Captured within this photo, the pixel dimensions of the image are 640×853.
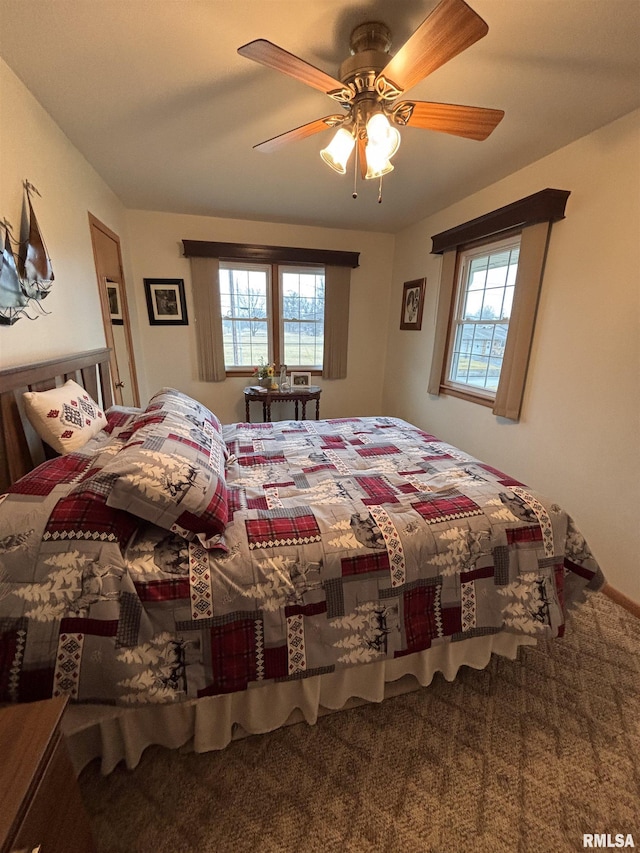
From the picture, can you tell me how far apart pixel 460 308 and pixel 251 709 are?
10.7 feet

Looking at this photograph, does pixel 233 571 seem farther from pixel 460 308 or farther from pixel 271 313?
pixel 271 313

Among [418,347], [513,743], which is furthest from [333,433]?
[418,347]

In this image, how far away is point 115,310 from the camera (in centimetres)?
304

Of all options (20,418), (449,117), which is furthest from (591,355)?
(20,418)

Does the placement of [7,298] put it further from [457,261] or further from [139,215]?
[457,261]

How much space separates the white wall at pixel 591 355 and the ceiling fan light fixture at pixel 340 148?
4.99 feet

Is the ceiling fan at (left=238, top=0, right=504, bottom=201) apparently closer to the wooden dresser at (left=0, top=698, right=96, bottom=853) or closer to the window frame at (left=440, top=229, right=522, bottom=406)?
the window frame at (left=440, top=229, right=522, bottom=406)

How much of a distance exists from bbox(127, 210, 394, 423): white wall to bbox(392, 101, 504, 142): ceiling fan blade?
2635 mm

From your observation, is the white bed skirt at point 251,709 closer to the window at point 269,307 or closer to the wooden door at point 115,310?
the wooden door at point 115,310

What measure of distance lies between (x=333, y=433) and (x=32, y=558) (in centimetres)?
172

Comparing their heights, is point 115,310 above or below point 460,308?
below

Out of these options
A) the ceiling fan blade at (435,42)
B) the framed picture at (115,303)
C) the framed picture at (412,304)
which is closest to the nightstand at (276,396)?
the framed picture at (412,304)

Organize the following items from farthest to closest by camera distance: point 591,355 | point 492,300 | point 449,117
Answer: point 492,300, point 591,355, point 449,117

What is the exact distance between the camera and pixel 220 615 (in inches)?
43.5
